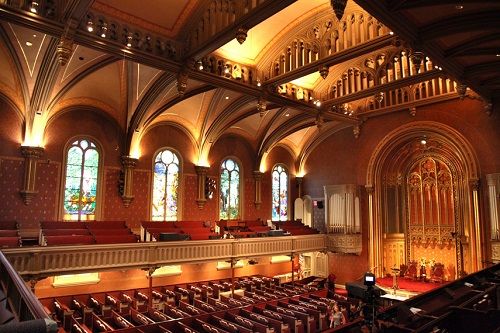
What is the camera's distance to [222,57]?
11.8 meters

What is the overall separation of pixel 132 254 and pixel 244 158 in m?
8.47

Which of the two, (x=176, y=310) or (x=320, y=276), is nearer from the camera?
(x=176, y=310)

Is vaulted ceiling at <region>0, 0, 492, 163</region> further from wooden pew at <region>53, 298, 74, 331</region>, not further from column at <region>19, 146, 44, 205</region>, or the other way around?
wooden pew at <region>53, 298, 74, 331</region>

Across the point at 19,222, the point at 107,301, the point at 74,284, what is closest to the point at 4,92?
the point at 19,222

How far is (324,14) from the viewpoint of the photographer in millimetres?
10523

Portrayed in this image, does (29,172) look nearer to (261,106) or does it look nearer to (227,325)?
(261,106)

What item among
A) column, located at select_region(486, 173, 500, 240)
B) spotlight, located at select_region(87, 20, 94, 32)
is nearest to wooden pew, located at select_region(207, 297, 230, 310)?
spotlight, located at select_region(87, 20, 94, 32)

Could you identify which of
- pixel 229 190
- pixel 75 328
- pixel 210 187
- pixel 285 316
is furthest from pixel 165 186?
pixel 285 316

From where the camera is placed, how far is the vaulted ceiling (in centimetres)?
784

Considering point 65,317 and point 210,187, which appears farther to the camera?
point 210,187

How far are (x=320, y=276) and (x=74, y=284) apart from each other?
37.9ft

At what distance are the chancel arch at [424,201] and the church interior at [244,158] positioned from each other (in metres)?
0.08

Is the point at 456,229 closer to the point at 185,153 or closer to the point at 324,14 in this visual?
the point at 324,14

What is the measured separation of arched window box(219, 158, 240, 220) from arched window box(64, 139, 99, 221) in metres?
5.91
